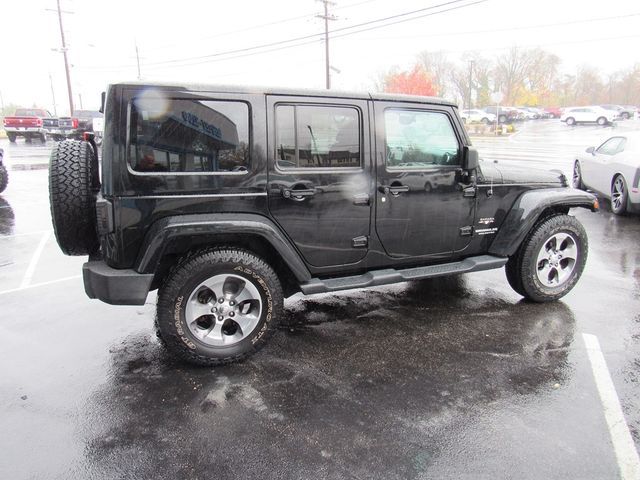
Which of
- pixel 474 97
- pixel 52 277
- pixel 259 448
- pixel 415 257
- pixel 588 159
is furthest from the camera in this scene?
pixel 474 97

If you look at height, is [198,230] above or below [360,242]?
above

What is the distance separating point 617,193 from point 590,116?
43372 mm

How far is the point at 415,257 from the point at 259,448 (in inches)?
84.8

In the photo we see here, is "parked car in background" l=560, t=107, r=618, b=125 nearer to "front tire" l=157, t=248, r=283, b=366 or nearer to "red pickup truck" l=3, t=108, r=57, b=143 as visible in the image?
"red pickup truck" l=3, t=108, r=57, b=143

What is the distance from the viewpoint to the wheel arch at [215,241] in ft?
10.2

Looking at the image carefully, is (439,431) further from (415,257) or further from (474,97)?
(474,97)

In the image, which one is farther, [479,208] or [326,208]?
[479,208]

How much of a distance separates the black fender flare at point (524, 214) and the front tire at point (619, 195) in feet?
15.5

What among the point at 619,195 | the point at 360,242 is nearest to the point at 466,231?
the point at 360,242

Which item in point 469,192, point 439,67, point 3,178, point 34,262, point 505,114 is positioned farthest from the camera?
point 439,67

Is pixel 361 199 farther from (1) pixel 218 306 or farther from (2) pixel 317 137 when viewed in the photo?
(1) pixel 218 306

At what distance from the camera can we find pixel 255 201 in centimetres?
337

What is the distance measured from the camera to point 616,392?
3.05 meters

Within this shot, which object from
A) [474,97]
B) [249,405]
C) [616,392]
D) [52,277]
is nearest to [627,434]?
[616,392]
